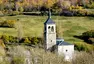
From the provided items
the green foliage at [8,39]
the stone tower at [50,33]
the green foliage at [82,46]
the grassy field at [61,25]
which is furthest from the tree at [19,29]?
the stone tower at [50,33]

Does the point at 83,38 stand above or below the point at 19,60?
below

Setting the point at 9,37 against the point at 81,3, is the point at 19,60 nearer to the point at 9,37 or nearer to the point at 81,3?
the point at 9,37

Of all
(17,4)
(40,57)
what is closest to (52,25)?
(40,57)

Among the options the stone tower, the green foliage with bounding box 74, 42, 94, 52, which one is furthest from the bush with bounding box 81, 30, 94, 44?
the stone tower

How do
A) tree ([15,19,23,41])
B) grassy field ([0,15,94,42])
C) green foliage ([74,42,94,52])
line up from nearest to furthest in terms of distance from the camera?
green foliage ([74,42,94,52]) → tree ([15,19,23,41]) → grassy field ([0,15,94,42])

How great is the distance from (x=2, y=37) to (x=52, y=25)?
8.81 meters

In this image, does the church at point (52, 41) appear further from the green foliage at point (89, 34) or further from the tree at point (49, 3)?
the tree at point (49, 3)

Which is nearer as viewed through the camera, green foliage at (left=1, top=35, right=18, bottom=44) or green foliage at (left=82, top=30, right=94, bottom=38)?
green foliage at (left=1, top=35, right=18, bottom=44)

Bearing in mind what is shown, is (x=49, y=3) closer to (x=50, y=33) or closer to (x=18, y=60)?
(x=50, y=33)

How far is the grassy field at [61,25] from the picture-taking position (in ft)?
154

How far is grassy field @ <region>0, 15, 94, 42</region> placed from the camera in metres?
46.9

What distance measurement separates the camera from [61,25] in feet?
165

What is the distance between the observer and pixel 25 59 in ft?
84.4

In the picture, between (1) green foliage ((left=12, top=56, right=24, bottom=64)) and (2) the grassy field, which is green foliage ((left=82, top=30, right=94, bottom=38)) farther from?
(1) green foliage ((left=12, top=56, right=24, bottom=64))
